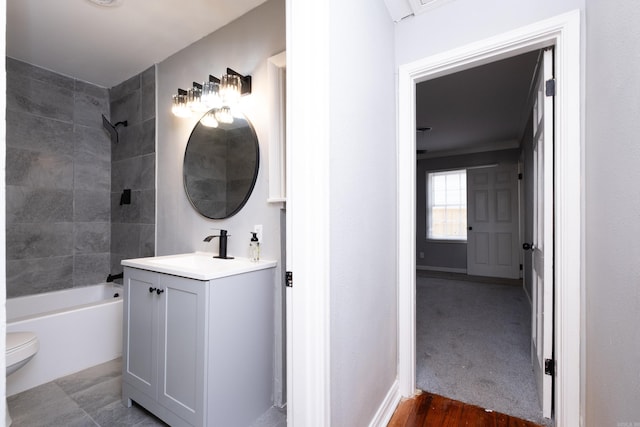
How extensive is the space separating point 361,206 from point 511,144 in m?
→ 5.10

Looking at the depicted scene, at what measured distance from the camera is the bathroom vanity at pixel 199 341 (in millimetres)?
1370

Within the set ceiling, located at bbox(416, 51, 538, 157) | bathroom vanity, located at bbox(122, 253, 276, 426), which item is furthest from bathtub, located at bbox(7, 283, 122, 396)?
ceiling, located at bbox(416, 51, 538, 157)

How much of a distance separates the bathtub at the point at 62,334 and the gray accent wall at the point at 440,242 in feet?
18.2

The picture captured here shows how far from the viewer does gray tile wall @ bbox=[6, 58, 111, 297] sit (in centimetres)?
251

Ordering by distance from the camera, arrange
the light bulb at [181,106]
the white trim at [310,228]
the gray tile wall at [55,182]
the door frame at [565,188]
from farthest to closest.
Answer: the gray tile wall at [55,182] < the light bulb at [181,106] < the door frame at [565,188] < the white trim at [310,228]

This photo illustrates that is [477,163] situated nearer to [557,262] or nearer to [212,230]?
[557,262]

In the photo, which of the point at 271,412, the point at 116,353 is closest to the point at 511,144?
the point at 271,412

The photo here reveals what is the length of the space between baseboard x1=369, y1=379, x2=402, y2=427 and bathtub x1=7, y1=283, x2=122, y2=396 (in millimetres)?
2203

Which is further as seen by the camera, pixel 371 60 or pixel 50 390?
pixel 50 390

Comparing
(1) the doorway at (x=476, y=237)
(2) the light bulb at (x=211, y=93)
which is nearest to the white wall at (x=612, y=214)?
(1) the doorway at (x=476, y=237)

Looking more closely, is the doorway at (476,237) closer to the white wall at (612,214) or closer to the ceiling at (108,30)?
the white wall at (612,214)

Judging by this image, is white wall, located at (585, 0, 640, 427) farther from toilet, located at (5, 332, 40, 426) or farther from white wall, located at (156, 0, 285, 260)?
toilet, located at (5, 332, 40, 426)

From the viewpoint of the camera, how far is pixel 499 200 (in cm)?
522

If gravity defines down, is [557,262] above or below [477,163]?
below
